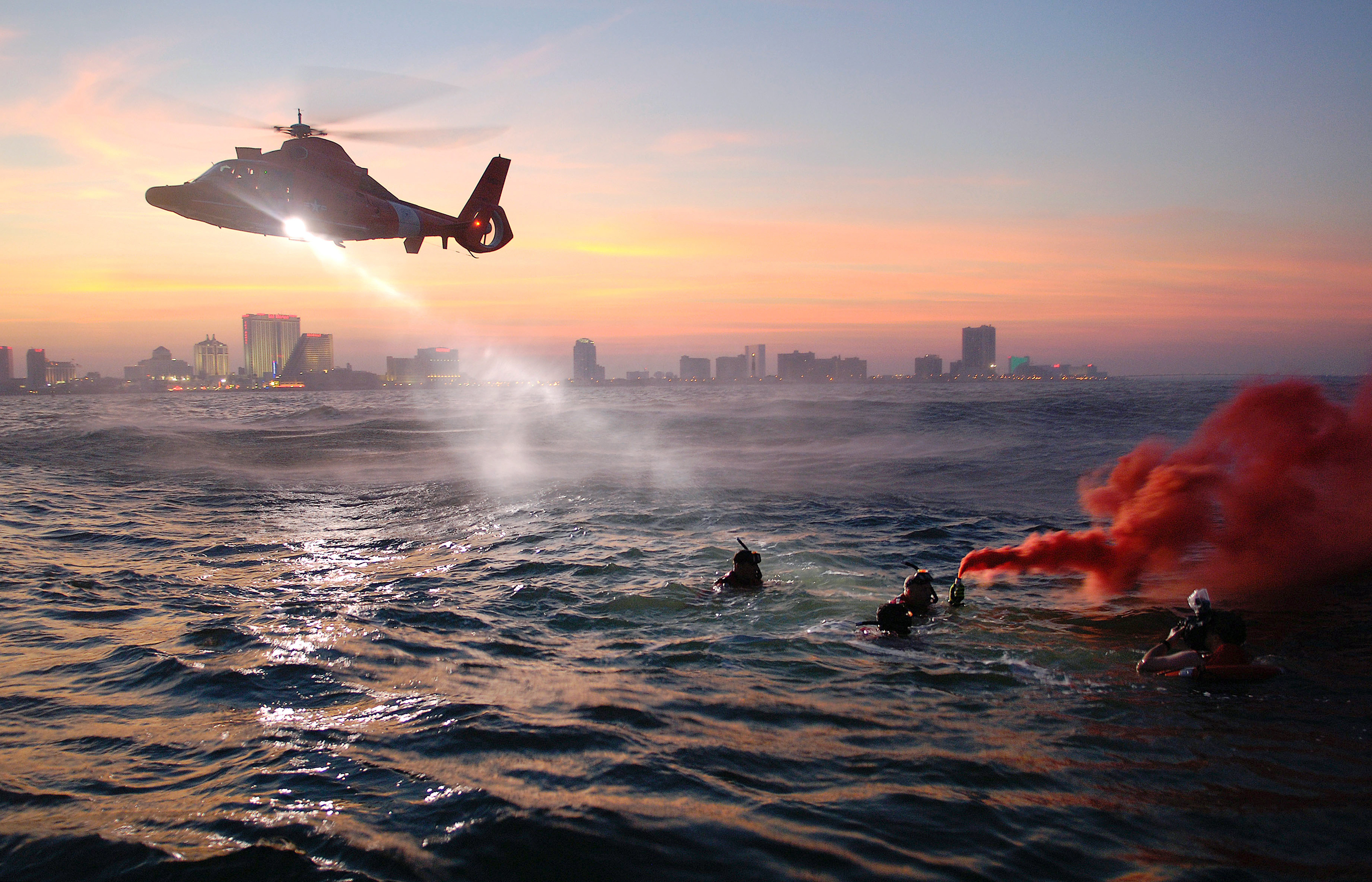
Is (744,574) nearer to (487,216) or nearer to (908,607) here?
(908,607)

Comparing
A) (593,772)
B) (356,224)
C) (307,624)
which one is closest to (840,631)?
(593,772)

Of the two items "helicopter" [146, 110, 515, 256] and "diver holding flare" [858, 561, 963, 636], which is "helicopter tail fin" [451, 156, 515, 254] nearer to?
"helicopter" [146, 110, 515, 256]

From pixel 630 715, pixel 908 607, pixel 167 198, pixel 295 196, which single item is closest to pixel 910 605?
pixel 908 607

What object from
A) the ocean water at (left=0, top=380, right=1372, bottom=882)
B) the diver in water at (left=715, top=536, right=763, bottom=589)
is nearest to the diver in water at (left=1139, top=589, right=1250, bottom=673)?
the ocean water at (left=0, top=380, right=1372, bottom=882)

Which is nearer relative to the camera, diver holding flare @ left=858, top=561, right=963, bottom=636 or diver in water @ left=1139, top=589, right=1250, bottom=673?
diver in water @ left=1139, top=589, right=1250, bottom=673

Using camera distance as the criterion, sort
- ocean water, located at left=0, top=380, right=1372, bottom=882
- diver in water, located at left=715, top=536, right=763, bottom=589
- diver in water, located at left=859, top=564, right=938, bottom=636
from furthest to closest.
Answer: diver in water, located at left=715, top=536, right=763, bottom=589
diver in water, located at left=859, top=564, right=938, bottom=636
ocean water, located at left=0, top=380, right=1372, bottom=882

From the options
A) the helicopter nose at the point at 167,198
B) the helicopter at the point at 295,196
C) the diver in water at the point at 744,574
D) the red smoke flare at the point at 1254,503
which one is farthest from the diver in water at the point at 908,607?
the helicopter nose at the point at 167,198
